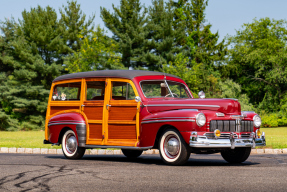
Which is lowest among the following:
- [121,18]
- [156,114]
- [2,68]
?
[156,114]

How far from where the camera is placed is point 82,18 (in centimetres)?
5916

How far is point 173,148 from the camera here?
9.45 meters

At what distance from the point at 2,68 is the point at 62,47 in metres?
9.25

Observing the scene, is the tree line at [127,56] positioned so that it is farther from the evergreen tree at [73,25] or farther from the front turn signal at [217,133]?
the front turn signal at [217,133]

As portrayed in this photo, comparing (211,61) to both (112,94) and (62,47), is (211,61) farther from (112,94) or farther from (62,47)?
(112,94)

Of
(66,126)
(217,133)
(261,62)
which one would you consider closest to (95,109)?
(66,126)

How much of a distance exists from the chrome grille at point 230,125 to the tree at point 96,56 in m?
39.1

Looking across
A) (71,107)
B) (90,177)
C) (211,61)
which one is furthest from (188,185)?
(211,61)

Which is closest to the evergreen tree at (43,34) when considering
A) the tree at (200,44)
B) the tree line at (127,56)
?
the tree line at (127,56)

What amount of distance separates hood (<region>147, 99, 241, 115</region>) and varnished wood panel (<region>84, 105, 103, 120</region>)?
1.71 meters

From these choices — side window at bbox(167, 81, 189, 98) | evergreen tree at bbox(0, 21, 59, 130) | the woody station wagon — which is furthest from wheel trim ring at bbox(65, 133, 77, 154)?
evergreen tree at bbox(0, 21, 59, 130)

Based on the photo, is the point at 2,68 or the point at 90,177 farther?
the point at 2,68

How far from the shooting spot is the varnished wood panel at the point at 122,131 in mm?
10594

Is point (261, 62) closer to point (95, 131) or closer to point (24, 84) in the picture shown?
point (24, 84)
